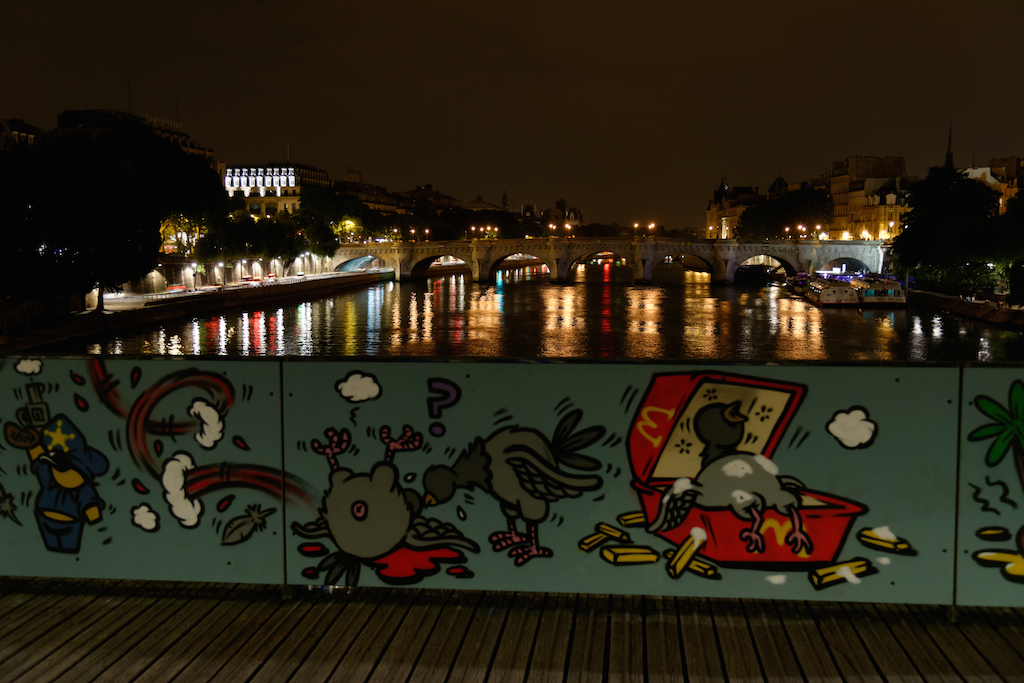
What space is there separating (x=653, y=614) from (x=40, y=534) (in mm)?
2839

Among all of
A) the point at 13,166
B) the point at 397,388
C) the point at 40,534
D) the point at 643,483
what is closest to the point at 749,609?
the point at 643,483

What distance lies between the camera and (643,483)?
366 centimetres

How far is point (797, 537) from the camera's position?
3.61 meters

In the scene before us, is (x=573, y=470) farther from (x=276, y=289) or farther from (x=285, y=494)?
(x=276, y=289)

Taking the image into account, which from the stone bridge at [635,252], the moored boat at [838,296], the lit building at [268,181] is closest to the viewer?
the moored boat at [838,296]

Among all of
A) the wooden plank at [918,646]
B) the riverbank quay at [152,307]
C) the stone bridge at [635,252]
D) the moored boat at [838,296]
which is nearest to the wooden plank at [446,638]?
Answer: the wooden plank at [918,646]

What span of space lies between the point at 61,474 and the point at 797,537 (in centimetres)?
331

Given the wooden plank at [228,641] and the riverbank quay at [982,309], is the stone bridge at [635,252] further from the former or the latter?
the wooden plank at [228,641]

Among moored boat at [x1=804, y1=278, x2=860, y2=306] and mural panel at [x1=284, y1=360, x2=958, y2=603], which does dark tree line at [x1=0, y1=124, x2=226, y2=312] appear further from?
moored boat at [x1=804, y1=278, x2=860, y2=306]

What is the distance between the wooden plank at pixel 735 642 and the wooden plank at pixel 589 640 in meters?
0.48

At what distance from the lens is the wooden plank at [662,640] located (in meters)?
3.26

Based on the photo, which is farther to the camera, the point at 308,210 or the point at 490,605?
the point at 308,210

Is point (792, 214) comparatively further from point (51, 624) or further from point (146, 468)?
point (51, 624)

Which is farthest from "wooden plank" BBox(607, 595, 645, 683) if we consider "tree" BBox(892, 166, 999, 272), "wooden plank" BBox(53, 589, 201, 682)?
"tree" BBox(892, 166, 999, 272)
